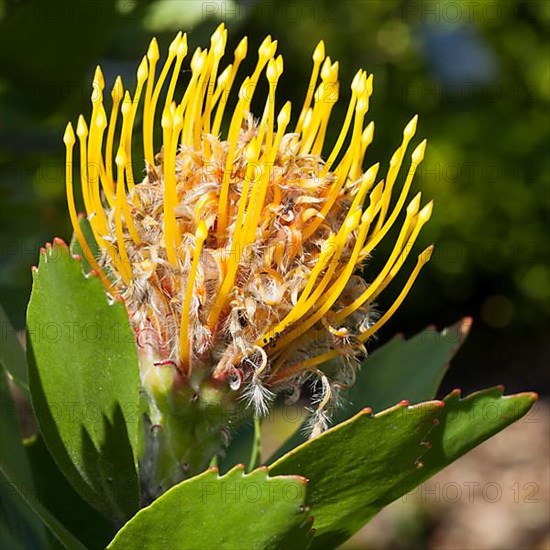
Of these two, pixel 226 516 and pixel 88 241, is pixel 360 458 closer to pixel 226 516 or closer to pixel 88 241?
pixel 226 516

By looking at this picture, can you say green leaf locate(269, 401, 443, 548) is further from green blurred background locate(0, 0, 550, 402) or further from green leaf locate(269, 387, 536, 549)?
green blurred background locate(0, 0, 550, 402)

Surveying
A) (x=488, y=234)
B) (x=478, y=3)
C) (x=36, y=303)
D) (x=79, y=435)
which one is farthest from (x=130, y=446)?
(x=478, y=3)

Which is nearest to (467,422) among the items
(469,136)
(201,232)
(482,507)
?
(201,232)

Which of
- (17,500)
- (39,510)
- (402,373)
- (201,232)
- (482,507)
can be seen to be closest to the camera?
(201,232)

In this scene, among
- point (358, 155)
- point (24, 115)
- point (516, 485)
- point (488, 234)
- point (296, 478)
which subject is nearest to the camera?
point (296, 478)

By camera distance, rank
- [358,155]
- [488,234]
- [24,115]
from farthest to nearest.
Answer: [488,234], [24,115], [358,155]

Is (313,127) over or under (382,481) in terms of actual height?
over

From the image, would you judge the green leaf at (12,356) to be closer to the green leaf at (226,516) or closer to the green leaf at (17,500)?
the green leaf at (17,500)

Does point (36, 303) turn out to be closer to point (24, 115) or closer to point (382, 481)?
point (382, 481)
